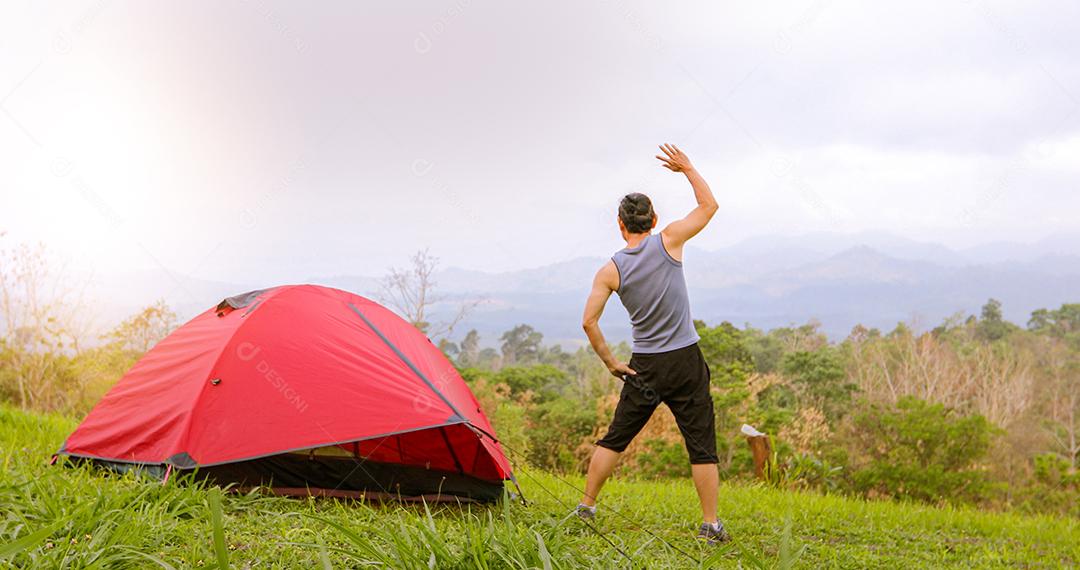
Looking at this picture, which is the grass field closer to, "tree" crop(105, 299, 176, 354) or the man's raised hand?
the man's raised hand

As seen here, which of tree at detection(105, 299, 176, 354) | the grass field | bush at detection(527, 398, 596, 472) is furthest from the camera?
bush at detection(527, 398, 596, 472)

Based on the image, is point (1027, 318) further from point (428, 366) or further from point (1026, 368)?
point (428, 366)

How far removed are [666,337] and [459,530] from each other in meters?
1.41

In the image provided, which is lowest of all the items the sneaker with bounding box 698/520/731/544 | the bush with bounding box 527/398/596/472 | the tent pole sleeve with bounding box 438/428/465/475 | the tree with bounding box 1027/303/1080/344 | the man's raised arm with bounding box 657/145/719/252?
the bush with bounding box 527/398/596/472

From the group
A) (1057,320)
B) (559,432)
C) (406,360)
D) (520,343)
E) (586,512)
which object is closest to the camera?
(586,512)

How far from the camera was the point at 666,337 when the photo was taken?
138 inches

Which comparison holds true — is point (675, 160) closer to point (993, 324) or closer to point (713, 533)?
point (713, 533)

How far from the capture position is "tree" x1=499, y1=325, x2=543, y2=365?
1650 inches

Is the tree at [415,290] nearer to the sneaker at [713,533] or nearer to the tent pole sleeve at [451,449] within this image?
the tent pole sleeve at [451,449]

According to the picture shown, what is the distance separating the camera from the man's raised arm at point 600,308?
351cm

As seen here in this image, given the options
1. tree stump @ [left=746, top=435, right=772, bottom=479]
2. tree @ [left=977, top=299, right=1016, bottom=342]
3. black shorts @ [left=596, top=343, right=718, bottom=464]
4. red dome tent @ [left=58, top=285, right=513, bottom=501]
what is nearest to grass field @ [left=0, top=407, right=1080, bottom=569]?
red dome tent @ [left=58, top=285, right=513, bottom=501]

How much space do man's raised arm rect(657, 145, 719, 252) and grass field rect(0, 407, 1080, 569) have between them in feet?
4.56

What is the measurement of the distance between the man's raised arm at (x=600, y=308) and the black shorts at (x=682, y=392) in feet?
0.30

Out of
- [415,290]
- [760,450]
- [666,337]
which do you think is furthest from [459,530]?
[415,290]
